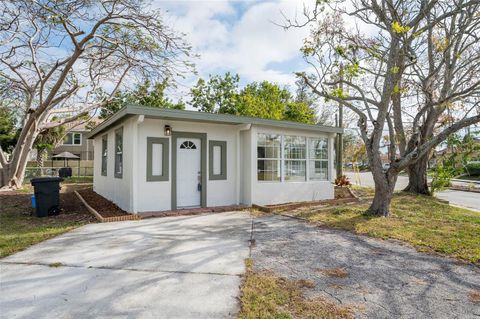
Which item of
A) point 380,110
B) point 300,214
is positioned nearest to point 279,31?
point 380,110

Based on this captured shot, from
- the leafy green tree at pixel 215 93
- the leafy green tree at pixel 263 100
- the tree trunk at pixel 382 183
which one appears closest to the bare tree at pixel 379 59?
the tree trunk at pixel 382 183

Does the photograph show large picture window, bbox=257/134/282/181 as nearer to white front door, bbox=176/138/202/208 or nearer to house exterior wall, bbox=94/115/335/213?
house exterior wall, bbox=94/115/335/213

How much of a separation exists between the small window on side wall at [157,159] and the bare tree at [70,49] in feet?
18.1

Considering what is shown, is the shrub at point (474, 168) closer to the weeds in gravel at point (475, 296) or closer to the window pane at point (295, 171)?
the window pane at point (295, 171)

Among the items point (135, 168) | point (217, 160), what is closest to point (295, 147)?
point (217, 160)

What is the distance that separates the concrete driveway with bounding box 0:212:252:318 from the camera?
2.78 meters

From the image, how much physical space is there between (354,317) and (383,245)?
9.28 ft

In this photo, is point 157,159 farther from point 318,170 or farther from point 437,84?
point 437,84

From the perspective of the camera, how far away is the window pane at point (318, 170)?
404 inches

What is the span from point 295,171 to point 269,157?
1198 millimetres

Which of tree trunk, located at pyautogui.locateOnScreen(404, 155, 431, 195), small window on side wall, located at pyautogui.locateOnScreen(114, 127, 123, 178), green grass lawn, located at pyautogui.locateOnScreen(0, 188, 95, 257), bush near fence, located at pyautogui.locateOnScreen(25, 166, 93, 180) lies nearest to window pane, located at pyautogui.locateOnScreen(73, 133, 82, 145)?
bush near fence, located at pyautogui.locateOnScreen(25, 166, 93, 180)

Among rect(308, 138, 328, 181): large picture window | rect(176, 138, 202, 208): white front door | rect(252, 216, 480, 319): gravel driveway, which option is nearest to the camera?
rect(252, 216, 480, 319): gravel driveway

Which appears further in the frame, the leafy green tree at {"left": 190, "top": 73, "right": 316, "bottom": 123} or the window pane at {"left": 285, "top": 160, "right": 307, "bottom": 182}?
the leafy green tree at {"left": 190, "top": 73, "right": 316, "bottom": 123}

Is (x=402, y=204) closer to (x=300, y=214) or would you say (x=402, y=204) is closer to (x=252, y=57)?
(x=300, y=214)
